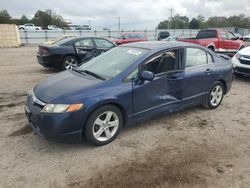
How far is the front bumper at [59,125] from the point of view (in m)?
3.39

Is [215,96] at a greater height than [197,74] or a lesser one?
lesser

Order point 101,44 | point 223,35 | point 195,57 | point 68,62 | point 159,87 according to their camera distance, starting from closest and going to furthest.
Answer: point 159,87
point 195,57
point 68,62
point 101,44
point 223,35

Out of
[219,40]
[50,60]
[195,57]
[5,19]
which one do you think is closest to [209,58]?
[195,57]

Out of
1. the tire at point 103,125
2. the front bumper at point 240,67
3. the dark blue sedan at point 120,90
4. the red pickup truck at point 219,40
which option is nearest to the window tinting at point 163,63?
the dark blue sedan at point 120,90

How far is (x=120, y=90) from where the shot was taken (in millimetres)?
3799

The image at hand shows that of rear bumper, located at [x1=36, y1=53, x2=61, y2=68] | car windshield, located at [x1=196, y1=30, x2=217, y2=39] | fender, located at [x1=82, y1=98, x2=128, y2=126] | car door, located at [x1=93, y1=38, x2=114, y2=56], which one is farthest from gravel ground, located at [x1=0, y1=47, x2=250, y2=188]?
car windshield, located at [x1=196, y1=30, x2=217, y2=39]

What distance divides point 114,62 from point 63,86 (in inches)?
41.1

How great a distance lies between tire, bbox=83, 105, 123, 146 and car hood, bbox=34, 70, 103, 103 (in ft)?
1.43

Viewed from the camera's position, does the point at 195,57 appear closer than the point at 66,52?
Yes

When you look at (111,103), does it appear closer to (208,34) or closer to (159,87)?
(159,87)

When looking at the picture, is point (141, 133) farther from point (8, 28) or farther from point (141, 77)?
point (8, 28)

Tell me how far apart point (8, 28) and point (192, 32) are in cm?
2529

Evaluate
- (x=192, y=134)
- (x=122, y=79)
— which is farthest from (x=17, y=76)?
(x=192, y=134)

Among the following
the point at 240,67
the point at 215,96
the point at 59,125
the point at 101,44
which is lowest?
the point at 215,96
